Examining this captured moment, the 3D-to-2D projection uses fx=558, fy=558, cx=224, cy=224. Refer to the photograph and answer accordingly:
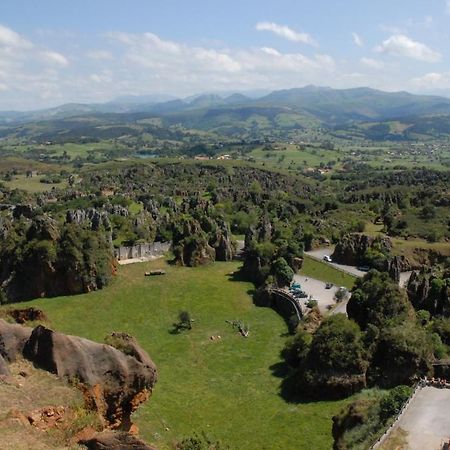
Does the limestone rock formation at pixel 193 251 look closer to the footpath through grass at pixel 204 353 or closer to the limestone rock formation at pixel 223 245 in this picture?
the limestone rock formation at pixel 223 245

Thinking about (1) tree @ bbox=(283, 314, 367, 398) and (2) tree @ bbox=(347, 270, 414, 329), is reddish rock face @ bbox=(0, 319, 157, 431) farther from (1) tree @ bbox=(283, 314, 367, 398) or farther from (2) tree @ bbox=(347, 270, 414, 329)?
(2) tree @ bbox=(347, 270, 414, 329)

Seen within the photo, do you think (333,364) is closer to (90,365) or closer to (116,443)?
(90,365)

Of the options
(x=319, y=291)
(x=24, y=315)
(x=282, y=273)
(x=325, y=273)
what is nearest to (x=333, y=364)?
(x=24, y=315)

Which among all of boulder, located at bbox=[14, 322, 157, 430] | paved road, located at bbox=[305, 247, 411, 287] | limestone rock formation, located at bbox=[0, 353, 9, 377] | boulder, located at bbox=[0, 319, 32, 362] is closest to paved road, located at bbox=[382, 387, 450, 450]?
boulder, located at bbox=[14, 322, 157, 430]

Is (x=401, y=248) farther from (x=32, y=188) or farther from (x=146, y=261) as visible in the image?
(x=32, y=188)

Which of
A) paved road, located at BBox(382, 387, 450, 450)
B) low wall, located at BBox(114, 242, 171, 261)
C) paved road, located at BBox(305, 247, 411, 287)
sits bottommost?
→ paved road, located at BBox(305, 247, 411, 287)

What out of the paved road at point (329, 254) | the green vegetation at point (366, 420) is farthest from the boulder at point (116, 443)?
the paved road at point (329, 254)

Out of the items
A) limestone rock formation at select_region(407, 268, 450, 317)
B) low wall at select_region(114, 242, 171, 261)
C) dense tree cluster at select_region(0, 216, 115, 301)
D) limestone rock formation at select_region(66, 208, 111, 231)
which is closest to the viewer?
limestone rock formation at select_region(407, 268, 450, 317)

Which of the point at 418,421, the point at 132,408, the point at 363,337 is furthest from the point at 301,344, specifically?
the point at 132,408
